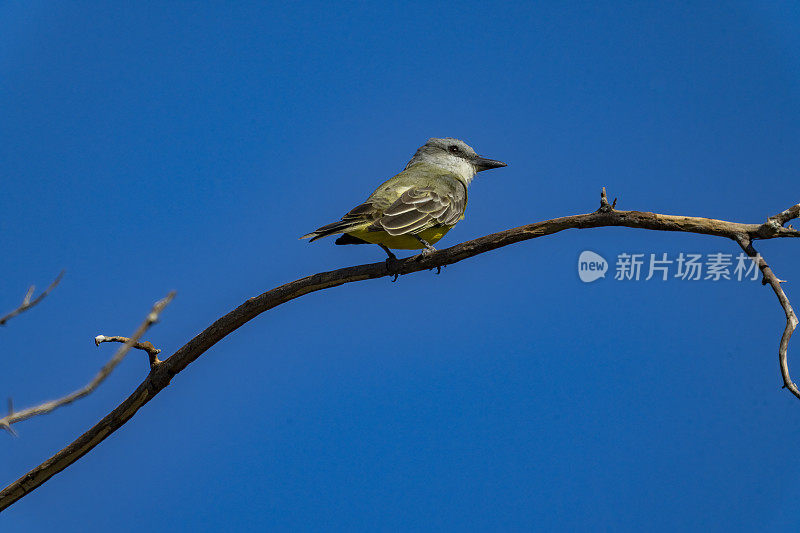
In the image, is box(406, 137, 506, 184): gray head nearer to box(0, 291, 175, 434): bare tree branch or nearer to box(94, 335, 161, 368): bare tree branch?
box(94, 335, 161, 368): bare tree branch

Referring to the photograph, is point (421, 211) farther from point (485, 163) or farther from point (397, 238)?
point (485, 163)

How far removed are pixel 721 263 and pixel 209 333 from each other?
14.5 feet

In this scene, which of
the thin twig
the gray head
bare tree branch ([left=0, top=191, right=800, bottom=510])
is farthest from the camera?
the gray head

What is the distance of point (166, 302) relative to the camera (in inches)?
118

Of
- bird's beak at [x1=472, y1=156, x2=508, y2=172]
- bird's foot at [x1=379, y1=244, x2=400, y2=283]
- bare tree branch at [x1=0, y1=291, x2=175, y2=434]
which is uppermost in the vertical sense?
bird's beak at [x1=472, y1=156, x2=508, y2=172]

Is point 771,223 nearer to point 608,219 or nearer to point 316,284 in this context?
point 608,219

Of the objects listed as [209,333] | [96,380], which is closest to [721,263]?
[209,333]

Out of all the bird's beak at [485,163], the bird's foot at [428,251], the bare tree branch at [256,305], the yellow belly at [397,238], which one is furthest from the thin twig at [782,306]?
the bird's beak at [485,163]

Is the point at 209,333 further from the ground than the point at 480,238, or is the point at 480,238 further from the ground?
the point at 480,238

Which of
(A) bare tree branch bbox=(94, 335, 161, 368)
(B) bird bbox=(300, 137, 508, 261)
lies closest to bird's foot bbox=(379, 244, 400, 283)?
(B) bird bbox=(300, 137, 508, 261)

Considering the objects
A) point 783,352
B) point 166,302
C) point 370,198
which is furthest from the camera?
point 370,198

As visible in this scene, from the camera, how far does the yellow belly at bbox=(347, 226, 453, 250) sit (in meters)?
6.55

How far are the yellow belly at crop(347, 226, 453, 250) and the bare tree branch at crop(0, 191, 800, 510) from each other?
58cm

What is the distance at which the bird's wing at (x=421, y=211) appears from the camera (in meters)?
6.44
